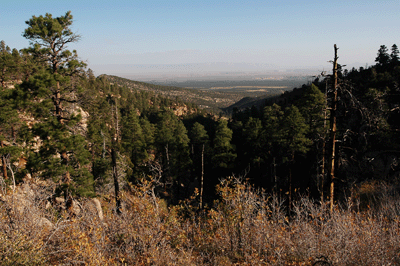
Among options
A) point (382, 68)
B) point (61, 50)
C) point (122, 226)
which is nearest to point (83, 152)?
point (61, 50)

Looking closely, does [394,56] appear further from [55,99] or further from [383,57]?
[55,99]

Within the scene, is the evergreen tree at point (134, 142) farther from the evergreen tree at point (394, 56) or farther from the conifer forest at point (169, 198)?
the evergreen tree at point (394, 56)

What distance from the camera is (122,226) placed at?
7758mm

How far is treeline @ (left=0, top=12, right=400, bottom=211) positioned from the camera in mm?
11398

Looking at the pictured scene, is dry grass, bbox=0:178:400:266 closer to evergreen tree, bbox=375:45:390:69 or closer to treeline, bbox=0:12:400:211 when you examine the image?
treeline, bbox=0:12:400:211

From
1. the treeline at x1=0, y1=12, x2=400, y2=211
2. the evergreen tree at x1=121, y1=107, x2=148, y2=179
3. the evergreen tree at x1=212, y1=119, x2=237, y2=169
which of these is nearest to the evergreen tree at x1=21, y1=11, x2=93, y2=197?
the treeline at x1=0, y1=12, x2=400, y2=211

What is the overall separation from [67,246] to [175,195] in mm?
28159

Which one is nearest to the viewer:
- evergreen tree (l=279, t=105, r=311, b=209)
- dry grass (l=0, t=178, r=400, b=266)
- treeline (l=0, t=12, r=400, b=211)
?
dry grass (l=0, t=178, r=400, b=266)

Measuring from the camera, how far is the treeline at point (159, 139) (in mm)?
11398

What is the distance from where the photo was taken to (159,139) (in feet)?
101

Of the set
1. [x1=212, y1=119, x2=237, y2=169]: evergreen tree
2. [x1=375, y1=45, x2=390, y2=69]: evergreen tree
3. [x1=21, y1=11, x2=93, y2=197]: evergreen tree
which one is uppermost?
[x1=375, y1=45, x2=390, y2=69]: evergreen tree

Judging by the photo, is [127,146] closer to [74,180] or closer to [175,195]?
[175,195]

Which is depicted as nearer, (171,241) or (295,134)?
(171,241)

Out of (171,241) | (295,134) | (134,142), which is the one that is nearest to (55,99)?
(171,241)
